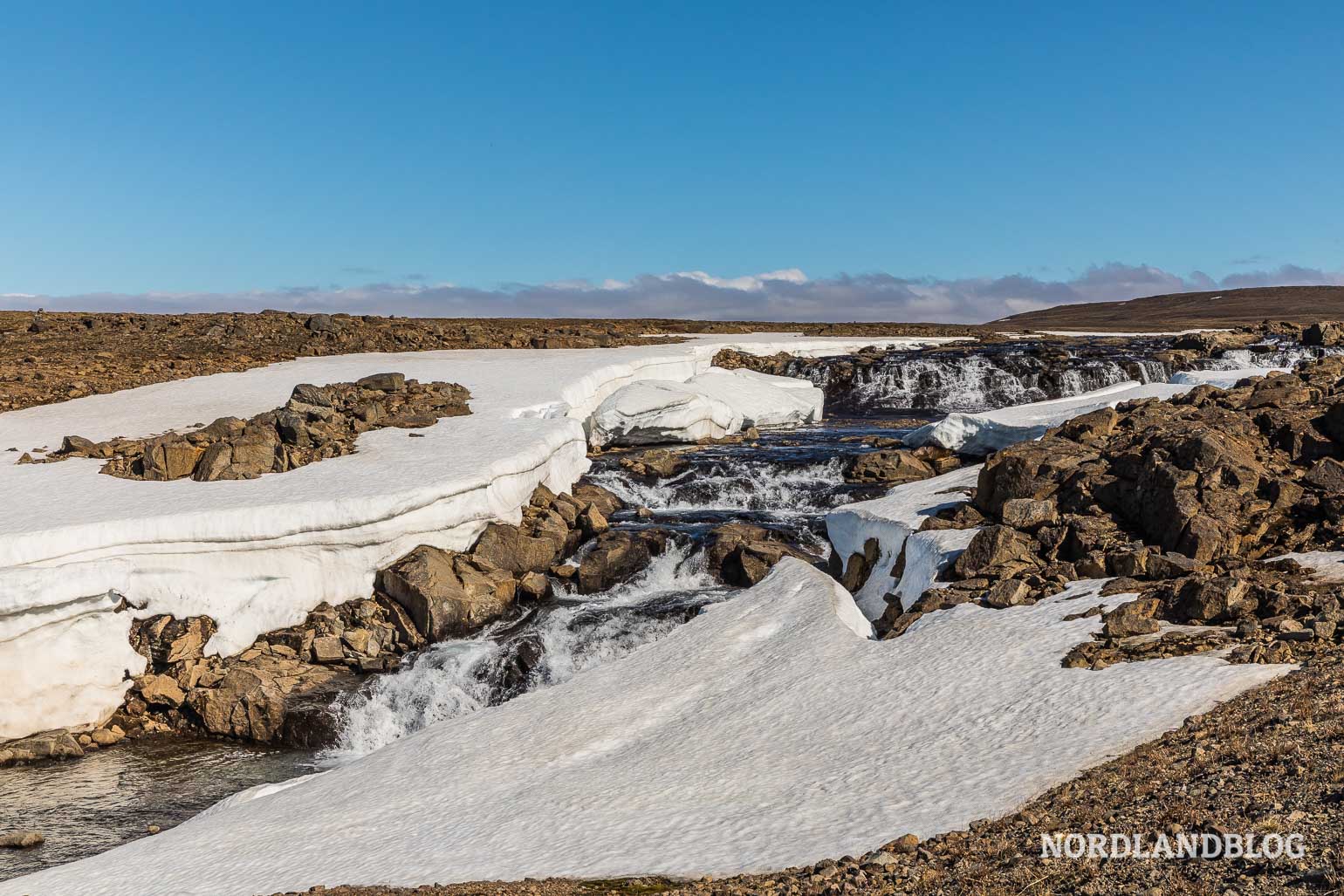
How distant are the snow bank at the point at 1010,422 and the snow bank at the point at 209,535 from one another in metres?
8.81

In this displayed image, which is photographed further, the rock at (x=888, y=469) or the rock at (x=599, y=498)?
the rock at (x=888, y=469)

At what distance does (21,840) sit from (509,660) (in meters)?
6.63

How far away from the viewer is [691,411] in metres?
28.5

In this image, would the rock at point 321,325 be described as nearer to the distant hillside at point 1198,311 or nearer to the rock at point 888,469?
the rock at point 888,469

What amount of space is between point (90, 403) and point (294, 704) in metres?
16.1

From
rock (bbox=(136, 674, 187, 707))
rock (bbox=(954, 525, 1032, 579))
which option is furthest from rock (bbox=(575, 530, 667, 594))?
rock (bbox=(954, 525, 1032, 579))

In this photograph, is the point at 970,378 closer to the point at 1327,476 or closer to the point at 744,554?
the point at 744,554

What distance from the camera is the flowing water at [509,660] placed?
12.4m

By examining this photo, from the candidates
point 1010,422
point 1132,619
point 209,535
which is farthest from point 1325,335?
point 209,535

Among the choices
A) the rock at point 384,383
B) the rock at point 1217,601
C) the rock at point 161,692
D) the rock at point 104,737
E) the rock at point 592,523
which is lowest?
the rock at point 104,737

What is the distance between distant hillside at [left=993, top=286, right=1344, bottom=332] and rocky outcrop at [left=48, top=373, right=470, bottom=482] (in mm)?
66994

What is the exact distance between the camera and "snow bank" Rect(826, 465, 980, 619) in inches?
551

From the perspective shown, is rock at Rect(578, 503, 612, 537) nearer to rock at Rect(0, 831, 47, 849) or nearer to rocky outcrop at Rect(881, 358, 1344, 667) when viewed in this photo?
rocky outcrop at Rect(881, 358, 1344, 667)

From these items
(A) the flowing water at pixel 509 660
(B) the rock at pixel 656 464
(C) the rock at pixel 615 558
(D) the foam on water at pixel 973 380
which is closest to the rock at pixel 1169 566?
(A) the flowing water at pixel 509 660
